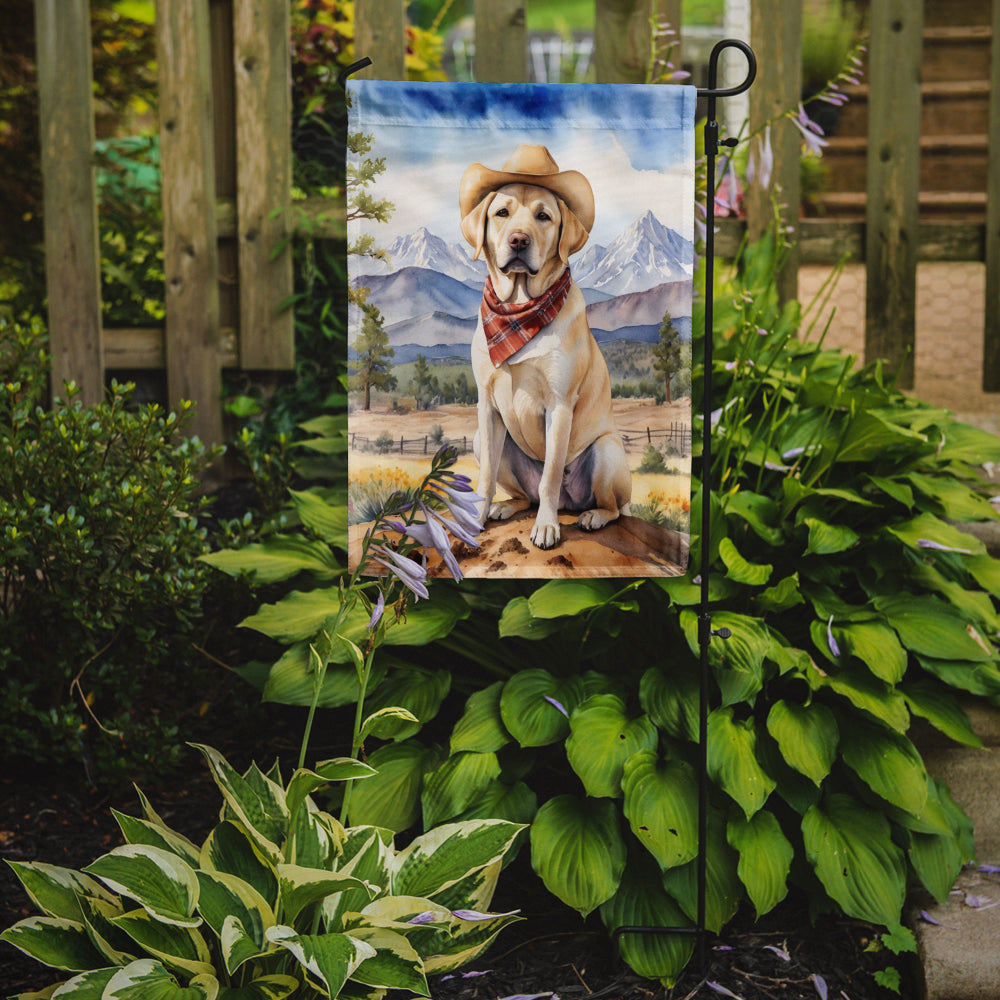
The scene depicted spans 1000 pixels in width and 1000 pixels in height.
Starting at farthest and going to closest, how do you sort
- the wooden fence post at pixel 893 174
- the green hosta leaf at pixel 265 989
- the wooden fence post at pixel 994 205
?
1. the wooden fence post at pixel 994 205
2. the wooden fence post at pixel 893 174
3. the green hosta leaf at pixel 265 989

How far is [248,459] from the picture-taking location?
9.34 ft

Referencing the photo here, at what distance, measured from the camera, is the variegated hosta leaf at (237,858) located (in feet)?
5.18

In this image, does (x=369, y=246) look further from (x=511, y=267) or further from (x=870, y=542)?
(x=870, y=542)

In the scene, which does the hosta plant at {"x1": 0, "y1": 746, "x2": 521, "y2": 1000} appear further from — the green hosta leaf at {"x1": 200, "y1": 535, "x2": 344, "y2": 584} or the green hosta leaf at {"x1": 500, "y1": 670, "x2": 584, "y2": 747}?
the green hosta leaf at {"x1": 200, "y1": 535, "x2": 344, "y2": 584}

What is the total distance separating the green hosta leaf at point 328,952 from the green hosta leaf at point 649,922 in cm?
61

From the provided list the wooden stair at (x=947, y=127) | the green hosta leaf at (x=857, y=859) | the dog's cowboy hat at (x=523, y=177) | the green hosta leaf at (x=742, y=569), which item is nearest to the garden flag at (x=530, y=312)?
the dog's cowboy hat at (x=523, y=177)

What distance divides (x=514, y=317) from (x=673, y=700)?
2.66ft

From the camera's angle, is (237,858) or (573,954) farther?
(573,954)

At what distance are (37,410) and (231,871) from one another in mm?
1196

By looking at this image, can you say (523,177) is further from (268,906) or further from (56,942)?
(56,942)

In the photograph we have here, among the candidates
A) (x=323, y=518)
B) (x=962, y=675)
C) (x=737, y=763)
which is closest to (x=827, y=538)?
(x=962, y=675)

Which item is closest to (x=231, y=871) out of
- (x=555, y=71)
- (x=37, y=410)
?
(x=37, y=410)

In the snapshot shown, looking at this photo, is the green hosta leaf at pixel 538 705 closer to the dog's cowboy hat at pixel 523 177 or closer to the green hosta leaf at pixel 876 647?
the green hosta leaf at pixel 876 647

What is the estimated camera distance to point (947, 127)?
6.25 meters
